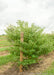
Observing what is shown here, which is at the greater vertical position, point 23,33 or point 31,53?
point 23,33

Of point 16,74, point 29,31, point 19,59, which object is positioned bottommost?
point 16,74

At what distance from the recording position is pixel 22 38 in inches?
171

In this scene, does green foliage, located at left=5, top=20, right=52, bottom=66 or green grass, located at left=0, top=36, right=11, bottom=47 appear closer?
green foliage, located at left=5, top=20, right=52, bottom=66

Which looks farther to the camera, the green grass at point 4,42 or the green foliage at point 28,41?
the green grass at point 4,42

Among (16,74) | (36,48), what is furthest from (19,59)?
(36,48)

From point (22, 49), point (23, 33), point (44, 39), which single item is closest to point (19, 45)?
point (22, 49)

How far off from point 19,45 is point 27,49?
0.43 metres

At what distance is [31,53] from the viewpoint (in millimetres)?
4449

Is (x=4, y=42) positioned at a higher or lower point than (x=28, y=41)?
higher

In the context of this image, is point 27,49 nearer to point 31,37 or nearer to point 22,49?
point 22,49

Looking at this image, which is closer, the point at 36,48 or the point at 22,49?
the point at 22,49

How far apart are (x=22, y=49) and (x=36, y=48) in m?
0.75

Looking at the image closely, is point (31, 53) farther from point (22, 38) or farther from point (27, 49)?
point (22, 38)

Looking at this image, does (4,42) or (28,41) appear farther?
(4,42)
